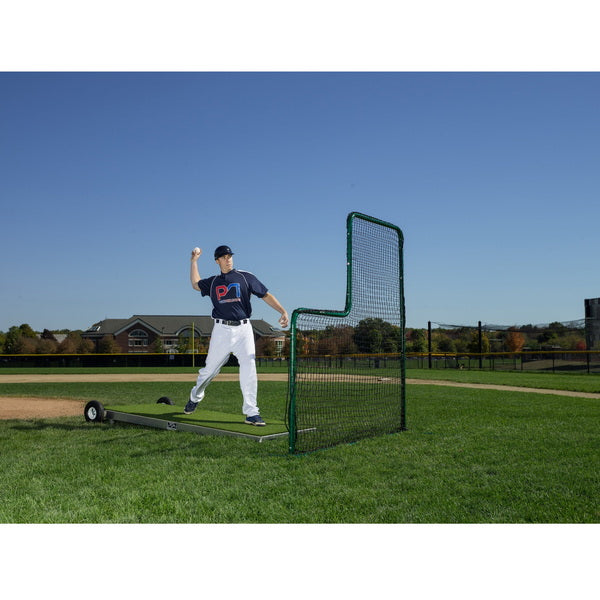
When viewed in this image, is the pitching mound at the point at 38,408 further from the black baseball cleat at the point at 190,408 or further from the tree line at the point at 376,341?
the tree line at the point at 376,341

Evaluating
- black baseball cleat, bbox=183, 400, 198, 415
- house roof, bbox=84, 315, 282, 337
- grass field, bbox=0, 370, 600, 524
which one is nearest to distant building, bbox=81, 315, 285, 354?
house roof, bbox=84, 315, 282, 337

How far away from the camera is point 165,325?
6341cm

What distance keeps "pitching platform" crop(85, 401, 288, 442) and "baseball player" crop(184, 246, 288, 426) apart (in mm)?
434

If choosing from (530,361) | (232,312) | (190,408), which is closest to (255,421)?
(190,408)

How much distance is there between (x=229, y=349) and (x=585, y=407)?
8392 millimetres

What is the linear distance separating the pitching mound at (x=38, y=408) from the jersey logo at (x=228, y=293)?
15.4ft

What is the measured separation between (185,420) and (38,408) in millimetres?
5274

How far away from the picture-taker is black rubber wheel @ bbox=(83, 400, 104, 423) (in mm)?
9250

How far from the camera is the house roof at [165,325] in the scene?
203ft

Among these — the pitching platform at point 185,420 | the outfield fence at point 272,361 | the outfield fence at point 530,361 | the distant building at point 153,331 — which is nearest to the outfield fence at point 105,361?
the outfield fence at point 272,361

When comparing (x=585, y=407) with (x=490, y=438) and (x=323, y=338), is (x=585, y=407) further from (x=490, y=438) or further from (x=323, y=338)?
(x=323, y=338)

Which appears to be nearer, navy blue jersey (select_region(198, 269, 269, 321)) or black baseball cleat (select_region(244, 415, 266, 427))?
navy blue jersey (select_region(198, 269, 269, 321))

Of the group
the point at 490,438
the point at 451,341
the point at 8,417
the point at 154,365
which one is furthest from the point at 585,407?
the point at 451,341

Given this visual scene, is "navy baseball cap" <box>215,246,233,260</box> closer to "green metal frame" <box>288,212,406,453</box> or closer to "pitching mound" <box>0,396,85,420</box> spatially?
"green metal frame" <box>288,212,406,453</box>
